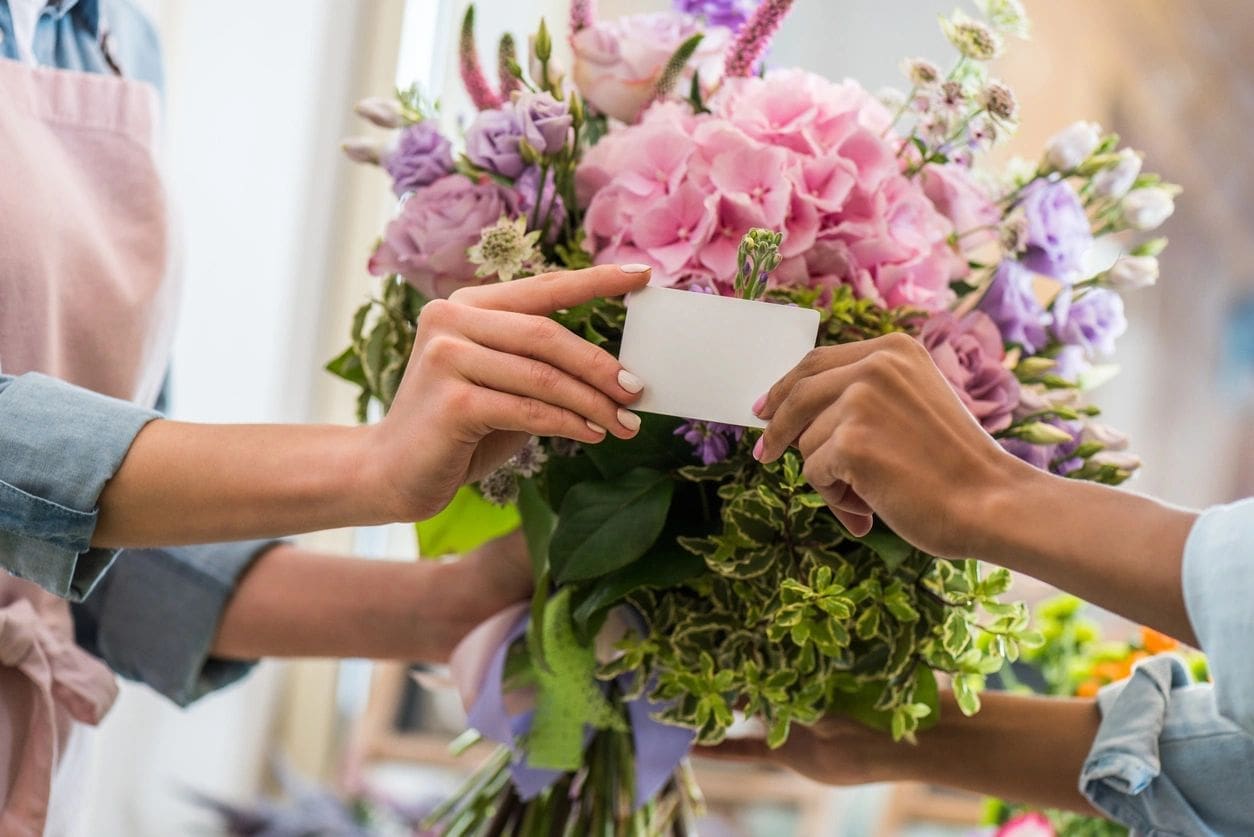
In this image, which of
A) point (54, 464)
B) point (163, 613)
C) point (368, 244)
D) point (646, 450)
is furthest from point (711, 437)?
point (368, 244)

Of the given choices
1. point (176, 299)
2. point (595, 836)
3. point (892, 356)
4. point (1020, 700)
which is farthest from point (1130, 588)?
point (176, 299)

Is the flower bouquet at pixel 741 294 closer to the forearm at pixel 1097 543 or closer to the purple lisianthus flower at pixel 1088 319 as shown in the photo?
the purple lisianthus flower at pixel 1088 319

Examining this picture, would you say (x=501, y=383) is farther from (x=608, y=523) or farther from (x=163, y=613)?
(x=163, y=613)

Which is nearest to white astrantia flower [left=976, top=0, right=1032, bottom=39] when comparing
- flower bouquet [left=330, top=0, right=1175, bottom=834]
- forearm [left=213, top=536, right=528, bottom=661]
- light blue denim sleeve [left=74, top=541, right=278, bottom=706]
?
flower bouquet [left=330, top=0, right=1175, bottom=834]

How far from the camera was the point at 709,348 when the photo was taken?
0.62m

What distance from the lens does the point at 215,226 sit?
159 centimetres

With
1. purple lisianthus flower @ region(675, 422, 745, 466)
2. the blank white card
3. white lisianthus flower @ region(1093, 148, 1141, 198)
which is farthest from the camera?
white lisianthus flower @ region(1093, 148, 1141, 198)

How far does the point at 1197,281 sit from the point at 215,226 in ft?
4.42

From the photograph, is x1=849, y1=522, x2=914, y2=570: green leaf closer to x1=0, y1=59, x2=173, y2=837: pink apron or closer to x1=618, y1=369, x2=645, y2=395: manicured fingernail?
x1=618, y1=369, x2=645, y2=395: manicured fingernail

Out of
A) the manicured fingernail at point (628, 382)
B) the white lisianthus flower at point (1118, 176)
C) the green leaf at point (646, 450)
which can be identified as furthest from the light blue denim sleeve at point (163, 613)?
the white lisianthus flower at point (1118, 176)

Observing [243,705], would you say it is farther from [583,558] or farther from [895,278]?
[895,278]

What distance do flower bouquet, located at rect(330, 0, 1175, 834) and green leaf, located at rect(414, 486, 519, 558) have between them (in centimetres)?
10

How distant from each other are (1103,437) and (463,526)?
473mm

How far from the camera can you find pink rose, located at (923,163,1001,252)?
0.79m
